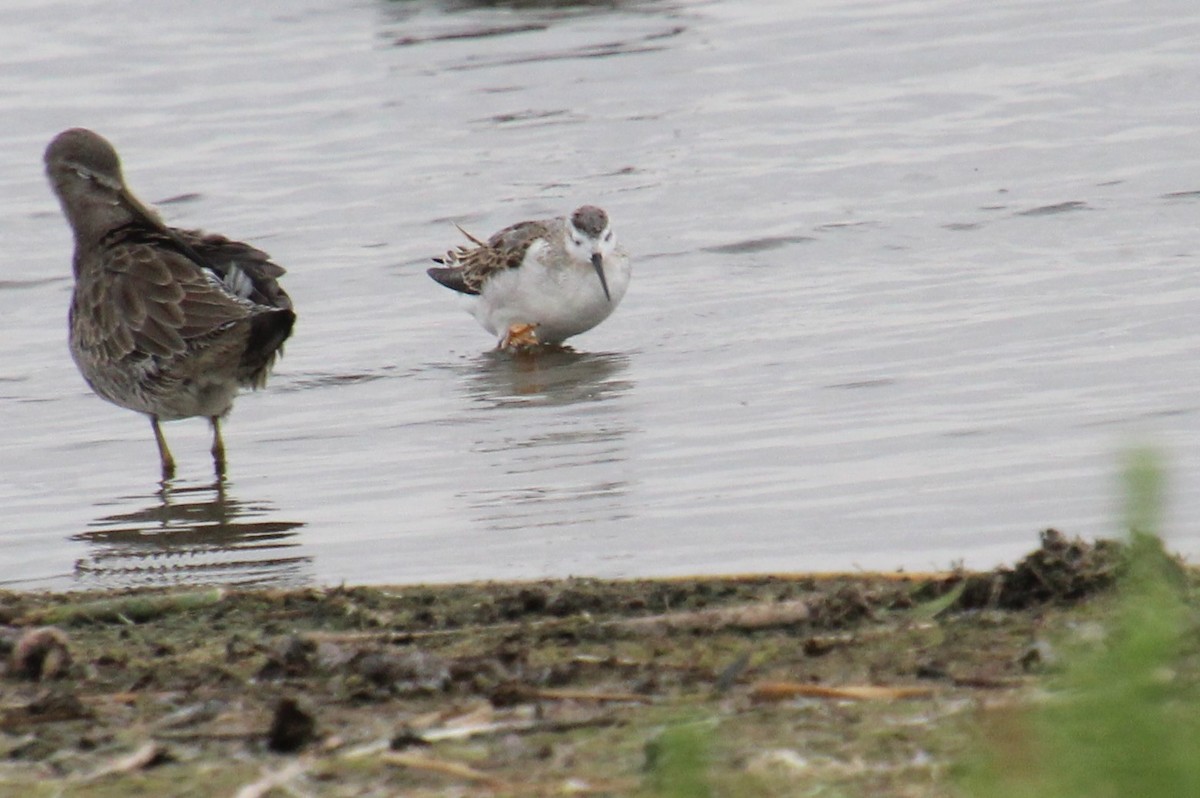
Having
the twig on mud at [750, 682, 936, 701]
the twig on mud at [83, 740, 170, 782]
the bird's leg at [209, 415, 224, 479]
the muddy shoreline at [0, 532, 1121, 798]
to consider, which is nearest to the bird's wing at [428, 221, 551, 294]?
the bird's leg at [209, 415, 224, 479]

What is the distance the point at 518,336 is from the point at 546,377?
104 centimetres

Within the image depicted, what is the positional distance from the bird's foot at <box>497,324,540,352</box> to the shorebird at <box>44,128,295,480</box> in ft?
10.6

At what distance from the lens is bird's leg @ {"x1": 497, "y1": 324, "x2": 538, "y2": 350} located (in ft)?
39.8

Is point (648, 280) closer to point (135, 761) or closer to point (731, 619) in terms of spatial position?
point (731, 619)

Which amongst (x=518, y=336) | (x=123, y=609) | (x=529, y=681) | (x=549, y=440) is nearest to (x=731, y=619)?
(x=529, y=681)

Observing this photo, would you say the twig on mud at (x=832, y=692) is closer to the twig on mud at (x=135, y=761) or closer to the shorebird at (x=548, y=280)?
the twig on mud at (x=135, y=761)

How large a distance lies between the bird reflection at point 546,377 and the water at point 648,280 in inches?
1.7

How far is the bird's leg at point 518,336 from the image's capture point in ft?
39.8

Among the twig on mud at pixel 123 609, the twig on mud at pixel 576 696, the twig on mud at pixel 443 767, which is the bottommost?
the twig on mud at pixel 123 609

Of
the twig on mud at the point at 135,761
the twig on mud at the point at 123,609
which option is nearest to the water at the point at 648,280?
the twig on mud at the point at 123,609

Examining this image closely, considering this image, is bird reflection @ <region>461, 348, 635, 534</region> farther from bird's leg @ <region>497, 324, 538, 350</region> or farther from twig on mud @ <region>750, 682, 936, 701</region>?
twig on mud @ <region>750, 682, 936, 701</region>

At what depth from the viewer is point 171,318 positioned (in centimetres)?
853

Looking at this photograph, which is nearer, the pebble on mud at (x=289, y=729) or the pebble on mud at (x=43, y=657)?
the pebble on mud at (x=289, y=729)

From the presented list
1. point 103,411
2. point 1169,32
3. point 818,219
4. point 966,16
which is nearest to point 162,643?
point 103,411
